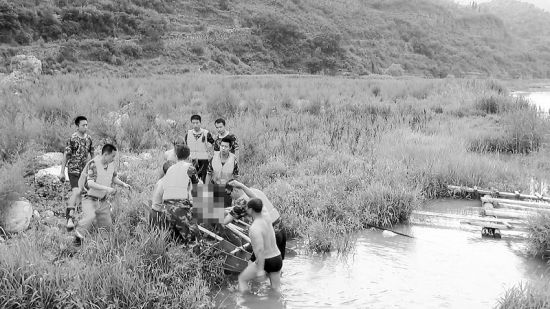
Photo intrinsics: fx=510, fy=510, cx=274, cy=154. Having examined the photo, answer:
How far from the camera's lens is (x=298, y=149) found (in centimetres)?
1225

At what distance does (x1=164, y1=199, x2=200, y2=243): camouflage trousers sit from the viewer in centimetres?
608

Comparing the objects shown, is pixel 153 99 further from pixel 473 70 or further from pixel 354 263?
pixel 473 70

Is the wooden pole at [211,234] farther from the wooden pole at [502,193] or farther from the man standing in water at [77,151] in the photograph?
the wooden pole at [502,193]

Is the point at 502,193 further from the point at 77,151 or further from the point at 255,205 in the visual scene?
the point at 77,151

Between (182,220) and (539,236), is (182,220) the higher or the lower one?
the higher one

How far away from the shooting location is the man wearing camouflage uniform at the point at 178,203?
609 centimetres

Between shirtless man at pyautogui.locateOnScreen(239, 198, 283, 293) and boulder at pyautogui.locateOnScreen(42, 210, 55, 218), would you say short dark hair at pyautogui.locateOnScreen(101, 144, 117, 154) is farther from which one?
shirtless man at pyautogui.locateOnScreen(239, 198, 283, 293)

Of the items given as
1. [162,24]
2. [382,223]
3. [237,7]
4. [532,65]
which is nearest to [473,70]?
[532,65]

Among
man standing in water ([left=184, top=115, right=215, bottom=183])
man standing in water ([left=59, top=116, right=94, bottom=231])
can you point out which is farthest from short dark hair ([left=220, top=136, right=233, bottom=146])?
man standing in water ([left=59, top=116, right=94, bottom=231])

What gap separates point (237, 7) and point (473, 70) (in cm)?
3568

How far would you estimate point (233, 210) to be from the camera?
634 centimetres

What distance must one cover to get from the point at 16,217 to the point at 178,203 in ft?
8.17

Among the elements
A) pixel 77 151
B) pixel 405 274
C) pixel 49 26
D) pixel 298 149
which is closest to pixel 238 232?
pixel 405 274

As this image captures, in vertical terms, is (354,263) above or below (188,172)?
below
